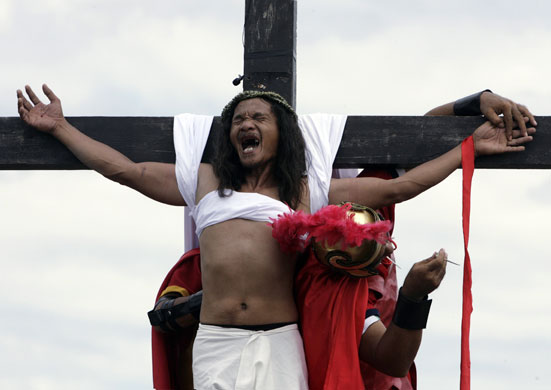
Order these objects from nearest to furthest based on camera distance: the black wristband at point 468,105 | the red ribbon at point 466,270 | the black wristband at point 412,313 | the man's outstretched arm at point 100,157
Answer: the black wristband at point 412,313
the red ribbon at point 466,270
the man's outstretched arm at point 100,157
the black wristband at point 468,105

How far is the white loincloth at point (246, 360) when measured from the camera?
4859 millimetres

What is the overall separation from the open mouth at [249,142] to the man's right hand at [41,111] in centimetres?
98

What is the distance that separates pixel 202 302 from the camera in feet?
16.7

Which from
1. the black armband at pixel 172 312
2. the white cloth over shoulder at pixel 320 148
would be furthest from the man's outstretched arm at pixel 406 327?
the black armband at pixel 172 312

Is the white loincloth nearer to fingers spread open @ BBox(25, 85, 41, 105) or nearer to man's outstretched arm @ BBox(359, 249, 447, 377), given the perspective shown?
man's outstretched arm @ BBox(359, 249, 447, 377)

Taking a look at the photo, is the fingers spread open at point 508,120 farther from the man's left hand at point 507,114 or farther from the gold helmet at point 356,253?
the gold helmet at point 356,253

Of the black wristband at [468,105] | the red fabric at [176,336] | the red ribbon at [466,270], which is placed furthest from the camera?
the black wristband at [468,105]

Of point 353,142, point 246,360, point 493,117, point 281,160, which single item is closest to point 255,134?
point 281,160

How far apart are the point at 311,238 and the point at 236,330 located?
1.78ft

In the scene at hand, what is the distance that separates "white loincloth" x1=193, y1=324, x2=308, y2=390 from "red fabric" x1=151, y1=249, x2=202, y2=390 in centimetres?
50

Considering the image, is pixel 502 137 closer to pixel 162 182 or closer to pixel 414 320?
pixel 414 320

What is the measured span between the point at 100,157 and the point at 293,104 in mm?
1034

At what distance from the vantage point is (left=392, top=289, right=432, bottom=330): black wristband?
4.82 metres

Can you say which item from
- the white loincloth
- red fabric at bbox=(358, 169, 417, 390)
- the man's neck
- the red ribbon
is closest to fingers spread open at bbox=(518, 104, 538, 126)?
the red ribbon
